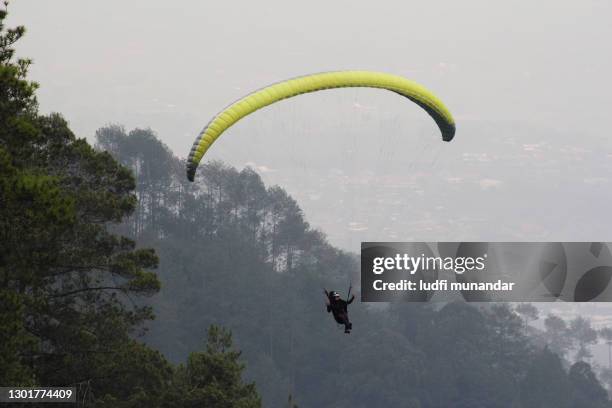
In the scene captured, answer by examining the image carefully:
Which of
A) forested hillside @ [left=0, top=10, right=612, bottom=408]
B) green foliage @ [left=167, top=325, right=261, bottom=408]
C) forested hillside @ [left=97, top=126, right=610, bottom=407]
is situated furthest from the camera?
forested hillside @ [left=97, top=126, right=610, bottom=407]

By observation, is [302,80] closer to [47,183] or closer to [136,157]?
[47,183]

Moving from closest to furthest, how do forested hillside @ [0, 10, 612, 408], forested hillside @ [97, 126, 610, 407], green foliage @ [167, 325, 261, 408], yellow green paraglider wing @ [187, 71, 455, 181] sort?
yellow green paraglider wing @ [187, 71, 455, 181] → green foliage @ [167, 325, 261, 408] → forested hillside @ [0, 10, 612, 408] → forested hillside @ [97, 126, 610, 407]

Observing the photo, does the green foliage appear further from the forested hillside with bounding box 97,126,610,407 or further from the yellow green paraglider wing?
the forested hillside with bounding box 97,126,610,407

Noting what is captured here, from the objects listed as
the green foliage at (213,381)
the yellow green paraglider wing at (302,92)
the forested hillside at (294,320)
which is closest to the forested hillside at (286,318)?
the forested hillside at (294,320)

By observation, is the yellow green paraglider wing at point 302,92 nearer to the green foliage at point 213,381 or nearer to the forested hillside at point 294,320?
the green foliage at point 213,381

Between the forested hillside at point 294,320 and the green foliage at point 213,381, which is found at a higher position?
the forested hillside at point 294,320

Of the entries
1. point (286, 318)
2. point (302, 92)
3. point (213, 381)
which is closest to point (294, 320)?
point (286, 318)

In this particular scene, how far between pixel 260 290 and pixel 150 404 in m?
126

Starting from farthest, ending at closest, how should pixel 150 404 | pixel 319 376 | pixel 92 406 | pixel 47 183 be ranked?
pixel 319 376, pixel 150 404, pixel 92 406, pixel 47 183

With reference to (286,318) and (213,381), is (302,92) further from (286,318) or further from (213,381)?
(286,318)

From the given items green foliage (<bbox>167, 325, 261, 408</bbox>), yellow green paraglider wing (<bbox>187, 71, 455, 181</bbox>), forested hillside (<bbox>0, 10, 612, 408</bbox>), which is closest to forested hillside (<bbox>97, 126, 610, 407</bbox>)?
forested hillside (<bbox>0, 10, 612, 408</bbox>)

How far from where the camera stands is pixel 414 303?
6737 inches

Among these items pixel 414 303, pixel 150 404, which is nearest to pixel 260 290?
pixel 414 303

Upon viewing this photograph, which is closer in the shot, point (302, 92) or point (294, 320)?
point (302, 92)
